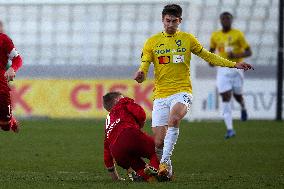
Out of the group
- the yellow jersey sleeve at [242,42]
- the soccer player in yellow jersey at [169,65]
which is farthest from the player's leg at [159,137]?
the yellow jersey sleeve at [242,42]

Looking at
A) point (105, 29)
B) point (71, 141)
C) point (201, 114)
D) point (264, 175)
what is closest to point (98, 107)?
point (201, 114)

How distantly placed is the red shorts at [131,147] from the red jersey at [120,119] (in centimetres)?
8

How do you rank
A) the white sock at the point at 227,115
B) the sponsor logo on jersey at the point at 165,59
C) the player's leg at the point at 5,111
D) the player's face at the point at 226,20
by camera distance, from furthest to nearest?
1. the player's face at the point at 226,20
2. the white sock at the point at 227,115
3. the player's leg at the point at 5,111
4. the sponsor logo on jersey at the point at 165,59

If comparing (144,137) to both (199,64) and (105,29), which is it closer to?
(199,64)

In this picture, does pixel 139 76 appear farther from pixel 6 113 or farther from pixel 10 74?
pixel 6 113

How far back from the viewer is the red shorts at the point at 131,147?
1035cm

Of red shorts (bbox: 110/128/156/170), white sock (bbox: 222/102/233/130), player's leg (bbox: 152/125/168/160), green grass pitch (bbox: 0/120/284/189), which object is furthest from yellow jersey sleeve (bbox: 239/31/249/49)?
red shorts (bbox: 110/128/156/170)

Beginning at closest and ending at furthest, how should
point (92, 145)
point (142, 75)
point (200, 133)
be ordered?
point (142, 75) < point (92, 145) < point (200, 133)

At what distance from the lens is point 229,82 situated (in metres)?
18.9

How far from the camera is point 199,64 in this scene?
23703mm

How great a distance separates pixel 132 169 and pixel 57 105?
12.7 meters

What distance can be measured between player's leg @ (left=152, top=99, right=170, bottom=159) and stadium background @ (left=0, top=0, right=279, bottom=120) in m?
12.0

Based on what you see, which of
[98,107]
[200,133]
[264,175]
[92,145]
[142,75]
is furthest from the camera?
[98,107]

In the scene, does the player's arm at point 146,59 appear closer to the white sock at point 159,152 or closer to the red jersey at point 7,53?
the white sock at point 159,152
